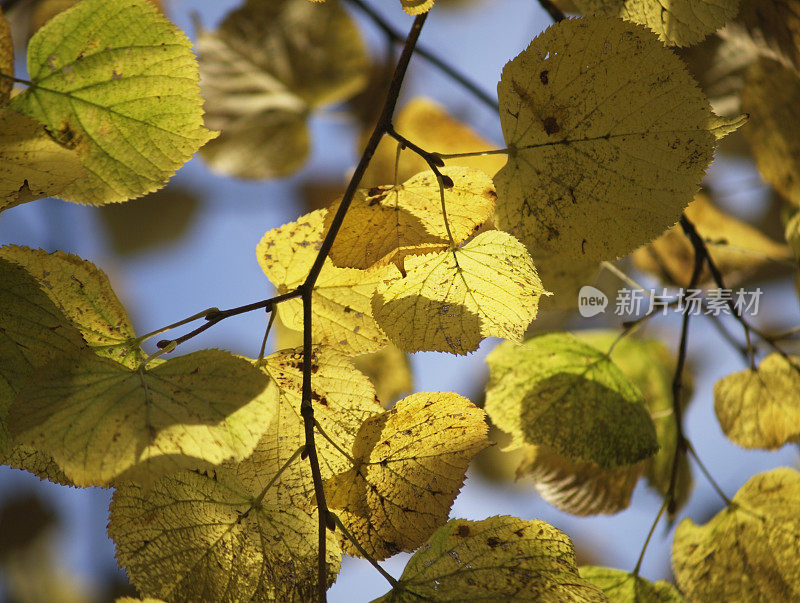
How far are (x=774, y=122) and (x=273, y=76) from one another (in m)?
0.44

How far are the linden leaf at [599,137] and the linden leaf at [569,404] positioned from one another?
0.27 ft

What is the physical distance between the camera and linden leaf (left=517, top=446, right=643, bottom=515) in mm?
433

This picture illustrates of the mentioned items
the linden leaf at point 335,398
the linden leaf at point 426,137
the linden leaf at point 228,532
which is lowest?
the linden leaf at point 228,532

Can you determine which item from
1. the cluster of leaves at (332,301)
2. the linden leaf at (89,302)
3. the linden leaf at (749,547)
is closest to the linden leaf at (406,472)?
the cluster of leaves at (332,301)

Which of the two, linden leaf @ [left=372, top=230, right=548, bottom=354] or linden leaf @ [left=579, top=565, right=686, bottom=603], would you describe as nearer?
linden leaf @ [left=372, top=230, right=548, bottom=354]

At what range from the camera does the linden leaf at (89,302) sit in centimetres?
26

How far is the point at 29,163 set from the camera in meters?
0.23

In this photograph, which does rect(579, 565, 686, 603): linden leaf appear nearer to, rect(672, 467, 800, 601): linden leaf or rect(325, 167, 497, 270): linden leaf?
rect(672, 467, 800, 601): linden leaf

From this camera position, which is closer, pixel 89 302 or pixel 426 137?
pixel 89 302

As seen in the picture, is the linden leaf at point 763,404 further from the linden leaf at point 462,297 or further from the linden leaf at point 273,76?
the linden leaf at point 273,76

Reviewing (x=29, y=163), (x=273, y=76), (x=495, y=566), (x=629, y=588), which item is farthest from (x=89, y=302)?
(x=273, y=76)

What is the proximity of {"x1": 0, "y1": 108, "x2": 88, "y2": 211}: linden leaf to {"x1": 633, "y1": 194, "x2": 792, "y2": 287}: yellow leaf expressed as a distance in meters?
0.44

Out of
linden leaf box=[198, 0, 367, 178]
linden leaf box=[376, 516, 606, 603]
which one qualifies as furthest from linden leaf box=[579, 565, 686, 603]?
linden leaf box=[198, 0, 367, 178]

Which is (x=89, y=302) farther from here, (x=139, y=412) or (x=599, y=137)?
(x=599, y=137)
